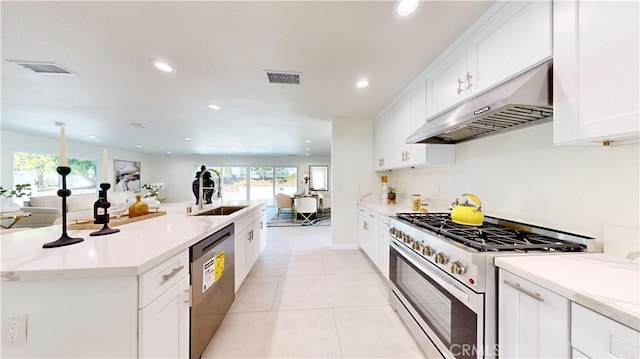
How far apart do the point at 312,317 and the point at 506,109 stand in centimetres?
216

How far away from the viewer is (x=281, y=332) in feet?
5.98

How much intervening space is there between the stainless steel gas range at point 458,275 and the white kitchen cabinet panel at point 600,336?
317 millimetres

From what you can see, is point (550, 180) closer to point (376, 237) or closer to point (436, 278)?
point (436, 278)

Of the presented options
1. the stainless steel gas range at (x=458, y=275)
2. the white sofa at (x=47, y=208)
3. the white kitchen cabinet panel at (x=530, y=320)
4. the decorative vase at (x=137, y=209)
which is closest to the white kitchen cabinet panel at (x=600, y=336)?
the white kitchen cabinet panel at (x=530, y=320)

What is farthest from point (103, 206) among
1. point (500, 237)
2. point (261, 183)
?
point (261, 183)

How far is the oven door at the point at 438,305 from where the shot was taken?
1116mm

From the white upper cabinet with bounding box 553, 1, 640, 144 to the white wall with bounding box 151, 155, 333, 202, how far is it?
29.9 ft

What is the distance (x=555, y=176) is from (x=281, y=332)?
2245 mm

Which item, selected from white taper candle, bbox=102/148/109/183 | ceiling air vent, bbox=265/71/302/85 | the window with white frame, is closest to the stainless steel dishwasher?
white taper candle, bbox=102/148/109/183

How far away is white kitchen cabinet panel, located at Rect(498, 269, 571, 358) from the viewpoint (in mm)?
789

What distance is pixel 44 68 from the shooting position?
221cm

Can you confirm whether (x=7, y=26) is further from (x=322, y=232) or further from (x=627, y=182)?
(x=322, y=232)

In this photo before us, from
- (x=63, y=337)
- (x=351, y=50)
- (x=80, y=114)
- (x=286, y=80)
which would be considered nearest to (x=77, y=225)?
(x=63, y=337)

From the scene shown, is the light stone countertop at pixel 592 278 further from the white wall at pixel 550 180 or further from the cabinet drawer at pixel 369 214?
the cabinet drawer at pixel 369 214
